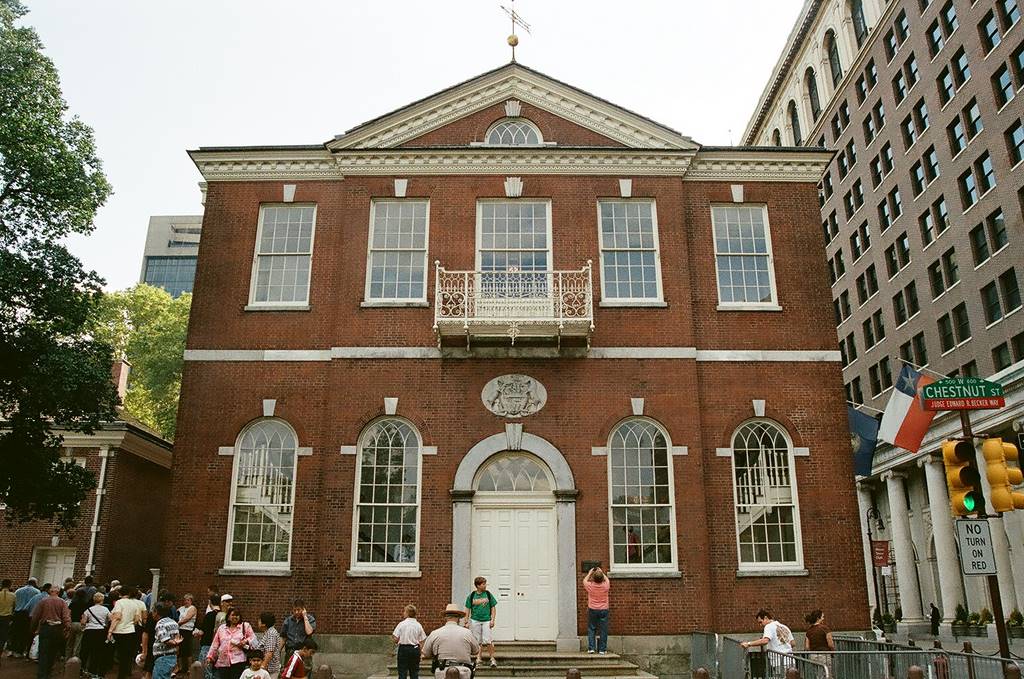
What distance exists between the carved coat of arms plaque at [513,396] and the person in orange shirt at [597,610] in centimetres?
385

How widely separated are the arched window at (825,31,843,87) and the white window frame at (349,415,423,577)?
1796 inches

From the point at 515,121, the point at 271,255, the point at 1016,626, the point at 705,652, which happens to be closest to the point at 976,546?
the point at 705,652

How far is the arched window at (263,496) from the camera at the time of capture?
17.9 m

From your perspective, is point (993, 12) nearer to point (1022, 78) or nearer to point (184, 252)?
point (1022, 78)

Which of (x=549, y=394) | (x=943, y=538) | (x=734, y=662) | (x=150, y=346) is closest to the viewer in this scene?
(x=734, y=662)

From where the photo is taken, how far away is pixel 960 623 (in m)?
35.2

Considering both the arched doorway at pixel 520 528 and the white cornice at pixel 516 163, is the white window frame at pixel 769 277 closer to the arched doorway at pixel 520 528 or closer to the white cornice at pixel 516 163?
the white cornice at pixel 516 163

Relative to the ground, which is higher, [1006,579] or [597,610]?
[1006,579]

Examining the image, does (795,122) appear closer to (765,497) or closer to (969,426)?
(765,497)

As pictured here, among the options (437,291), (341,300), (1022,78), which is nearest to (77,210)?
(341,300)

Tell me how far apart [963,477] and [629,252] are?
10888 millimetres

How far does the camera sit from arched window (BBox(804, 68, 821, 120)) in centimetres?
5678

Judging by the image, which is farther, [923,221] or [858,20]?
[858,20]

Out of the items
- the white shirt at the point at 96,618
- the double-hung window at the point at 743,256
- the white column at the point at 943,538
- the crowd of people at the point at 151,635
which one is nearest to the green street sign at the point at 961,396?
the crowd of people at the point at 151,635
